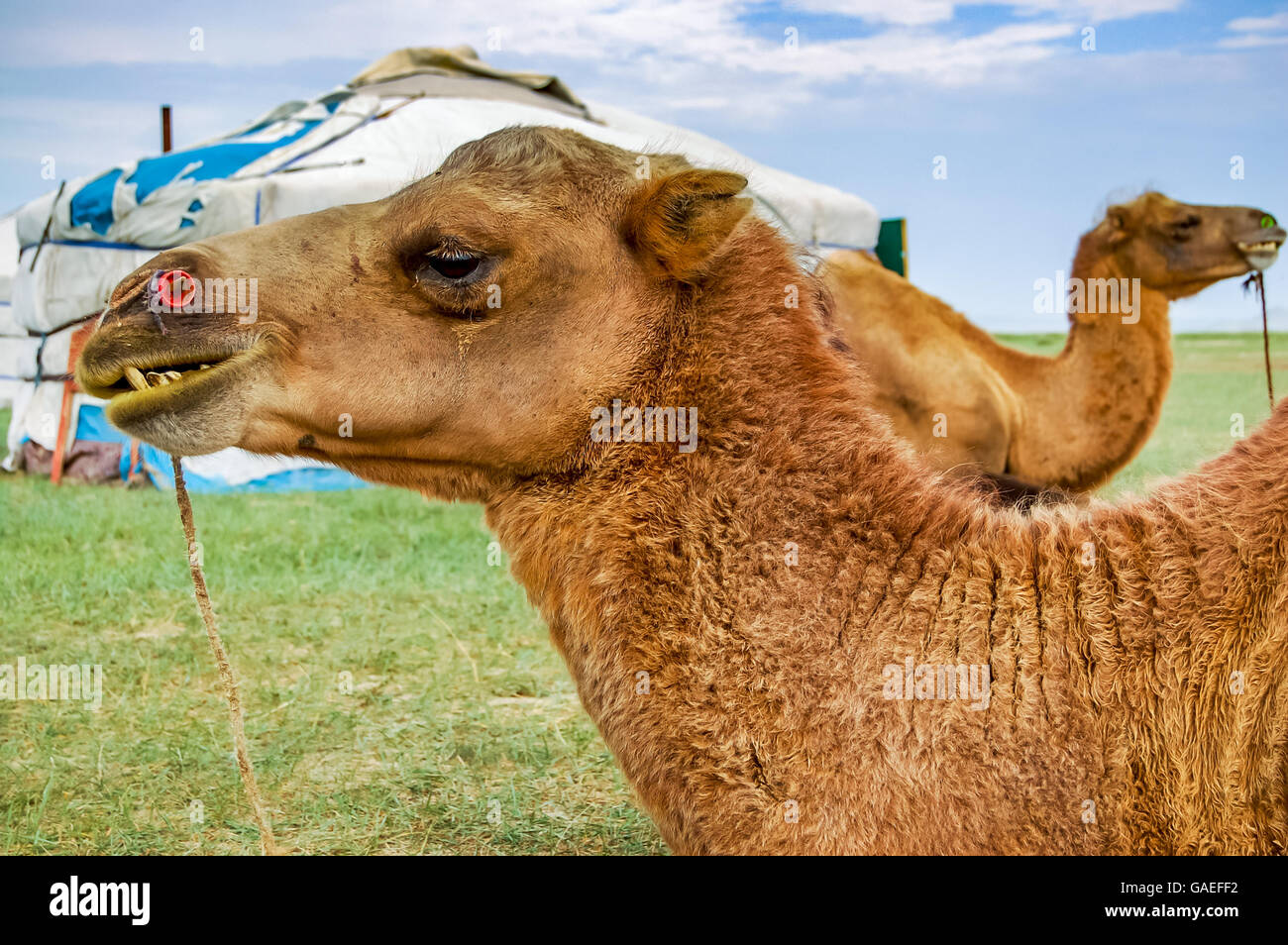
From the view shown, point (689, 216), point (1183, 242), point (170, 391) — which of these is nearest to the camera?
point (170, 391)

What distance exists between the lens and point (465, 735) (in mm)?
4766

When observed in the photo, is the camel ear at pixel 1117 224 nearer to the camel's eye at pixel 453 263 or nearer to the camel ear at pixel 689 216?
the camel ear at pixel 689 216

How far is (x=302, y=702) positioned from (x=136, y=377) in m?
2.91

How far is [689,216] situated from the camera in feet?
8.44

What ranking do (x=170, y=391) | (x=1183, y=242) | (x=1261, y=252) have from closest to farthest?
1. (x=170, y=391)
2. (x=1261, y=252)
3. (x=1183, y=242)

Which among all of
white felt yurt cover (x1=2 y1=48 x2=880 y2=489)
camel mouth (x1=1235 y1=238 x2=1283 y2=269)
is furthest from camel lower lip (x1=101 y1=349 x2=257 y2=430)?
white felt yurt cover (x1=2 y1=48 x2=880 y2=489)

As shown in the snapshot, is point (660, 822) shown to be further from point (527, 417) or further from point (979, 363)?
point (979, 363)

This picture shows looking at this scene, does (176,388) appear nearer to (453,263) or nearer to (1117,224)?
(453,263)


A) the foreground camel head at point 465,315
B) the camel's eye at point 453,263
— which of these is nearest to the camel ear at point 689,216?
the foreground camel head at point 465,315

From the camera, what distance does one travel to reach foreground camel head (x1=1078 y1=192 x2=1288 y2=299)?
7008mm

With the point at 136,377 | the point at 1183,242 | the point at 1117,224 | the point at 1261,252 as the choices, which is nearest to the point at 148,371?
the point at 136,377

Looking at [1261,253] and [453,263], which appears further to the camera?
[1261,253]
